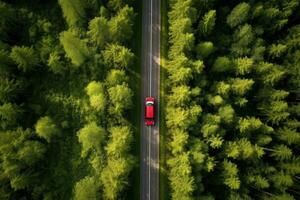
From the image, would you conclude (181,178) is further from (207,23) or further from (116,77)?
(207,23)

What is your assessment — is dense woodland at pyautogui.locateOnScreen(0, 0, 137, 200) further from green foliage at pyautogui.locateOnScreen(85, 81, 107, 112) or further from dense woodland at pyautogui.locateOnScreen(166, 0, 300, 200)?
dense woodland at pyautogui.locateOnScreen(166, 0, 300, 200)

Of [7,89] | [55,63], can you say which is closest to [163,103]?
[55,63]

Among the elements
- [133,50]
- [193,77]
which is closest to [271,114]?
[193,77]

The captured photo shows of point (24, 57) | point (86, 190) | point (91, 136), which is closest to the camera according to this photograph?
point (86, 190)

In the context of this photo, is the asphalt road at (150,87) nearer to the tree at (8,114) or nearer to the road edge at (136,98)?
the road edge at (136,98)

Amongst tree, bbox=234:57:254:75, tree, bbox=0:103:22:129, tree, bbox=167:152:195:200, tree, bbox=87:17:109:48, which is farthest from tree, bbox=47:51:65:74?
tree, bbox=234:57:254:75
